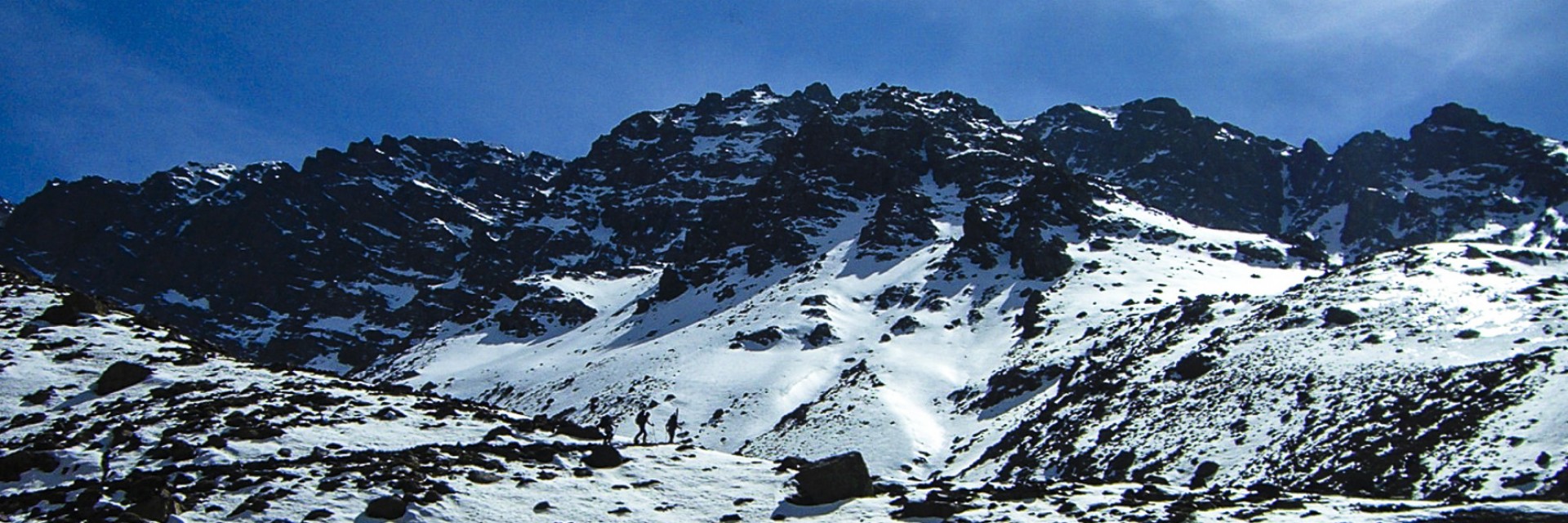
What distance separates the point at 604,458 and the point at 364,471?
6186 millimetres

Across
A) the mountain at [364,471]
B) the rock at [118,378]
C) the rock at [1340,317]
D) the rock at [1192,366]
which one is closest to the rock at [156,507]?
the mountain at [364,471]

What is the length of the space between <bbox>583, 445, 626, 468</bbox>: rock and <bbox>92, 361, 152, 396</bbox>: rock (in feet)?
50.7

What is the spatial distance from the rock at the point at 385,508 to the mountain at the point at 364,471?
0.13 ft

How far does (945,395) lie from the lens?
7756cm

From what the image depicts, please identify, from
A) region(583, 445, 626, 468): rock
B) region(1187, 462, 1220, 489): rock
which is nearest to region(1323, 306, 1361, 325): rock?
region(1187, 462, 1220, 489): rock

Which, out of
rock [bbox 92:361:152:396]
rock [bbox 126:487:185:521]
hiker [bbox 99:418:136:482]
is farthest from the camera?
rock [bbox 92:361:152:396]

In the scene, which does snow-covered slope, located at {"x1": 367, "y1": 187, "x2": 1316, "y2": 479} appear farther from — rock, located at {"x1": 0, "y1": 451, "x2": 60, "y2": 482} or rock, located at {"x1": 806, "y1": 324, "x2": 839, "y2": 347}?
rock, located at {"x1": 0, "y1": 451, "x2": 60, "y2": 482}

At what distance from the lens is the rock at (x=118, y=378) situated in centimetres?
3166

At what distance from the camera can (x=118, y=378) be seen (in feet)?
105

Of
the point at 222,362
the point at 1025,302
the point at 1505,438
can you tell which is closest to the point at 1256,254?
the point at 1025,302

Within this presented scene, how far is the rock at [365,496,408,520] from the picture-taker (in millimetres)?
21734

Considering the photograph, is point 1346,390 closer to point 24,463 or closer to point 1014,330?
point 1014,330

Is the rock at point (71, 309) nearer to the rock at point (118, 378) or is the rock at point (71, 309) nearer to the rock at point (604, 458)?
the rock at point (118, 378)

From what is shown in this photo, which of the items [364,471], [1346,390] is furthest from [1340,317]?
[364,471]
